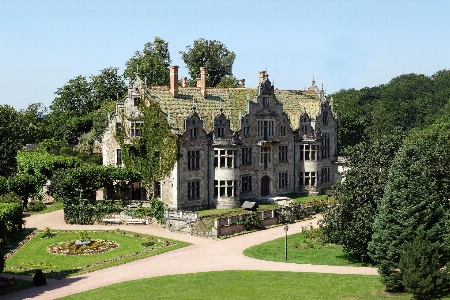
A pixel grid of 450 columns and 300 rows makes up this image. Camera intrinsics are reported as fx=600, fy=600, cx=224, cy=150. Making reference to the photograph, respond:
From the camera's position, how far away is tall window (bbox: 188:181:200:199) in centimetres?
6419

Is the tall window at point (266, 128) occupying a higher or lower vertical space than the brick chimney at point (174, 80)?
lower

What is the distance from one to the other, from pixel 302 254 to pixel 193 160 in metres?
19.7

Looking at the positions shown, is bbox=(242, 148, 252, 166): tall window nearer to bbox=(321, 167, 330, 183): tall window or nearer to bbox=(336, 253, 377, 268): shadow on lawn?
bbox=(321, 167, 330, 183): tall window

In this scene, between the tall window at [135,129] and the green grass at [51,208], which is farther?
the green grass at [51,208]

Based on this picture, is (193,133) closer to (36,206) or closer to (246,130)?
(246,130)

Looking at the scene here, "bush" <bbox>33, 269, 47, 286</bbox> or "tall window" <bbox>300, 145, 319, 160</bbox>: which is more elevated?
"tall window" <bbox>300, 145, 319, 160</bbox>

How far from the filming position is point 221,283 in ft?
133

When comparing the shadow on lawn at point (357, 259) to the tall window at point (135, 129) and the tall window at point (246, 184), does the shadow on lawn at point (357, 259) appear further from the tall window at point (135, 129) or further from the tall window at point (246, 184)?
the tall window at point (135, 129)

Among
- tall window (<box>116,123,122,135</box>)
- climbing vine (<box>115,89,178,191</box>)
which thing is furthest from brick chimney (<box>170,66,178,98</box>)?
tall window (<box>116,123,122,135</box>)

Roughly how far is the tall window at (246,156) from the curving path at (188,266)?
14.0 m

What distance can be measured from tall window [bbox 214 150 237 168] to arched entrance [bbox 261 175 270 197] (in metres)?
6.88

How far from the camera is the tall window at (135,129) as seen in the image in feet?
216

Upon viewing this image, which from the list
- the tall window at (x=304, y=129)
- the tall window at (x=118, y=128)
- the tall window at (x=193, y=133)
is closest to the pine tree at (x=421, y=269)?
the tall window at (x=193, y=133)

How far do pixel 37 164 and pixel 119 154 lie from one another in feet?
42.8
